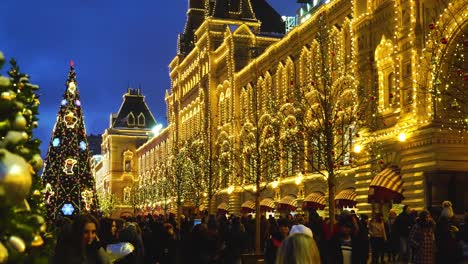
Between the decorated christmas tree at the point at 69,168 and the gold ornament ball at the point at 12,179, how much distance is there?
91.5 ft

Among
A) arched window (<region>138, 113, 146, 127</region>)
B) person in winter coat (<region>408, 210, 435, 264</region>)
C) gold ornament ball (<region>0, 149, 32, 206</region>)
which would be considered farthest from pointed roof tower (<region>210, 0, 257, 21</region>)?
gold ornament ball (<region>0, 149, 32, 206</region>)

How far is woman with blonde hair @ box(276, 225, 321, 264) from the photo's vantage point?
4742 mm

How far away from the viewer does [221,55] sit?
58562mm

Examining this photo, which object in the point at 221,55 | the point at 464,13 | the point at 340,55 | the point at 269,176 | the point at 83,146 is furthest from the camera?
the point at 221,55

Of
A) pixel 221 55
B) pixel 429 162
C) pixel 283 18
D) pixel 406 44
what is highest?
pixel 283 18

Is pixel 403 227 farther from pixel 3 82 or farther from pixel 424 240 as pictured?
pixel 3 82

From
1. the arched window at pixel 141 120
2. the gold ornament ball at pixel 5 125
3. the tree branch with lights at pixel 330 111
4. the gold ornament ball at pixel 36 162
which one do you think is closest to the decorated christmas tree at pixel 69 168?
the tree branch with lights at pixel 330 111

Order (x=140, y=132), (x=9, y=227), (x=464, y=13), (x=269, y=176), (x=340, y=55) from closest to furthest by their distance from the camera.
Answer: (x=9, y=227)
(x=464, y=13)
(x=340, y=55)
(x=269, y=176)
(x=140, y=132)

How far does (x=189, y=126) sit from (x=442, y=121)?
152 ft

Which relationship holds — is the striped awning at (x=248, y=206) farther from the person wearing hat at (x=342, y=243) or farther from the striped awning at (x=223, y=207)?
the person wearing hat at (x=342, y=243)

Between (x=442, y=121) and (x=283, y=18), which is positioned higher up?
(x=283, y=18)

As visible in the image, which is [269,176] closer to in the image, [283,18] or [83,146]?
[83,146]

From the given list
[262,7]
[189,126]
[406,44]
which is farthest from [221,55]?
[406,44]

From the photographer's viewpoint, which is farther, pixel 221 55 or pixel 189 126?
pixel 189 126
